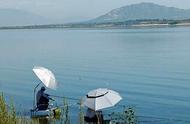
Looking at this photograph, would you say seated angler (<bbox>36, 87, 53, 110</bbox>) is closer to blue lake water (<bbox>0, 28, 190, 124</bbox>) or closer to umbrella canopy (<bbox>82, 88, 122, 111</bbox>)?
blue lake water (<bbox>0, 28, 190, 124</bbox>)

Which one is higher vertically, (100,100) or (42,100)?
(100,100)

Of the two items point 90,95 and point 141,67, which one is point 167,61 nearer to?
point 141,67

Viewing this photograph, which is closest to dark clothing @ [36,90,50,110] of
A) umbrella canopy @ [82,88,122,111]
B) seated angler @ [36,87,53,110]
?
seated angler @ [36,87,53,110]

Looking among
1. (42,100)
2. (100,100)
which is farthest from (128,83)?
(100,100)

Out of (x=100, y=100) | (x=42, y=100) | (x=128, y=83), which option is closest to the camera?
(x=100, y=100)

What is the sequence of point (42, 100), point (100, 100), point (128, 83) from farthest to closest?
point (128, 83) < point (42, 100) < point (100, 100)

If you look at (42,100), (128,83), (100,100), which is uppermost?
(100,100)

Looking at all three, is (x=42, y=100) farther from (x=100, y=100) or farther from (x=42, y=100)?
(x=100, y=100)

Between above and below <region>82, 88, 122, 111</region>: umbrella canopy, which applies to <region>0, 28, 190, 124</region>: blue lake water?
below

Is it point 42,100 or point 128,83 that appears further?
point 128,83

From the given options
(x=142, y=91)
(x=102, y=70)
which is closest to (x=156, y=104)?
(x=142, y=91)

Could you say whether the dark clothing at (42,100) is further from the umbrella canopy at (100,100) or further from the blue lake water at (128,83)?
the umbrella canopy at (100,100)

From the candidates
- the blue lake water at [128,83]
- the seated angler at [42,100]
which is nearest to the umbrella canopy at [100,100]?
the blue lake water at [128,83]

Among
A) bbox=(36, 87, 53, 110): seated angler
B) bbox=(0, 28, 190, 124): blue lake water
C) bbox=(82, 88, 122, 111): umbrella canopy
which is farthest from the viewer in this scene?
bbox=(0, 28, 190, 124): blue lake water
